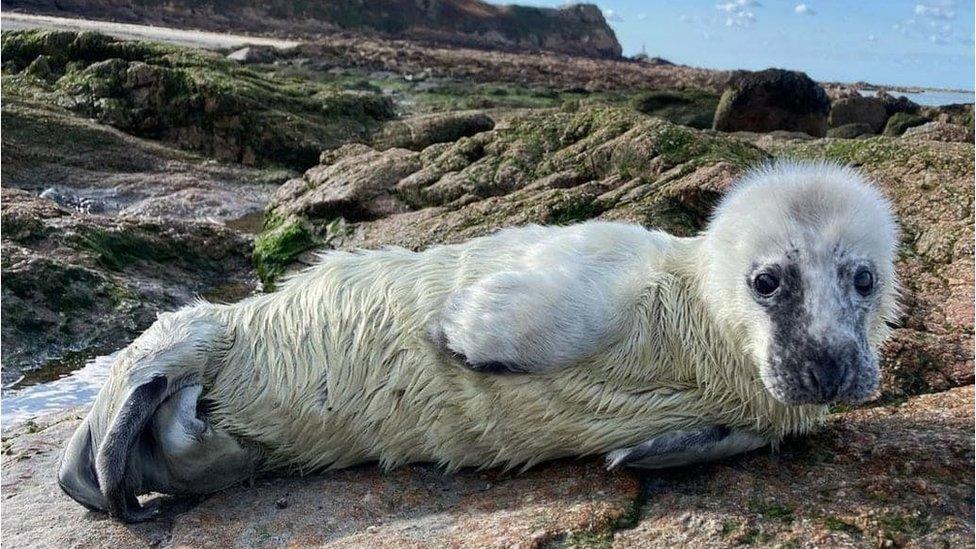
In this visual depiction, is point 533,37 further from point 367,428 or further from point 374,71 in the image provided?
point 367,428

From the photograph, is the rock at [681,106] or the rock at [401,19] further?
the rock at [401,19]

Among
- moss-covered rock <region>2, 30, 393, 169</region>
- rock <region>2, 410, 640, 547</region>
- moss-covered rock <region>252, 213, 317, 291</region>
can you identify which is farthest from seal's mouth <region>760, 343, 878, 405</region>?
moss-covered rock <region>2, 30, 393, 169</region>

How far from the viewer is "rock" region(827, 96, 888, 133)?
2594 cm

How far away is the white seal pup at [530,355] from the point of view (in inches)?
151

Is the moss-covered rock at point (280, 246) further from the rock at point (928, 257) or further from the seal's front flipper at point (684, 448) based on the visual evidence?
the seal's front flipper at point (684, 448)

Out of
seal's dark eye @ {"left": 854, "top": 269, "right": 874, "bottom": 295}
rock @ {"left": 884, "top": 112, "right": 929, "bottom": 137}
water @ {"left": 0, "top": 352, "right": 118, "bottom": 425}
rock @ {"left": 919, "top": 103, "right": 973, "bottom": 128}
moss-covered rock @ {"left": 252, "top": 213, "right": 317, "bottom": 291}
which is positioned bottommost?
water @ {"left": 0, "top": 352, "right": 118, "bottom": 425}

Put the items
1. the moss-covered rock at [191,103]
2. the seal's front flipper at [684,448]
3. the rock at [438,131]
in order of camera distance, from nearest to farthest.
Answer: the seal's front flipper at [684,448] → the rock at [438,131] → the moss-covered rock at [191,103]

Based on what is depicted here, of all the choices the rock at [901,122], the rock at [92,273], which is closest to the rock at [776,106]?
the rock at [901,122]

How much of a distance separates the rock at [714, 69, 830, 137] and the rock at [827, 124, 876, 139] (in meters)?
2.68

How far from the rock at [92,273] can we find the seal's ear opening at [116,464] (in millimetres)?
2658

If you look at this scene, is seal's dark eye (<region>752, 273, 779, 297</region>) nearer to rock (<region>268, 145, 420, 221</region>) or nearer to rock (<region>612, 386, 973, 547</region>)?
rock (<region>612, 386, 973, 547</region>)

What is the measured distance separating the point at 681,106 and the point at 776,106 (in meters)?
6.33

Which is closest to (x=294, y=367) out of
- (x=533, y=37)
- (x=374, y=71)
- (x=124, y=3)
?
(x=374, y=71)

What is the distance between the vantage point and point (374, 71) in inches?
1587
